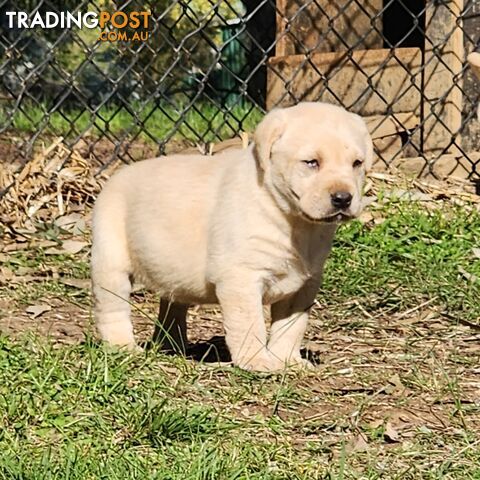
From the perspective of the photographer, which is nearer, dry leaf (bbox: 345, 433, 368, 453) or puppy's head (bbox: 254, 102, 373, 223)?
dry leaf (bbox: 345, 433, 368, 453)

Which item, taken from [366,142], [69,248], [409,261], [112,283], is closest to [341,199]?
[366,142]

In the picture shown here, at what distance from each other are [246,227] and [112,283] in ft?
1.98

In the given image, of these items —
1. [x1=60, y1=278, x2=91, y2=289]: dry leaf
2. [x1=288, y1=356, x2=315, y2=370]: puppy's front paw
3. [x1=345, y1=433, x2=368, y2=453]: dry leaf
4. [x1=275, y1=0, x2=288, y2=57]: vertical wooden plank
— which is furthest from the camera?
[x1=275, y1=0, x2=288, y2=57]: vertical wooden plank

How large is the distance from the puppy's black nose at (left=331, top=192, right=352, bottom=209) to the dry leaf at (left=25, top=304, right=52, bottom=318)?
5.62 feet

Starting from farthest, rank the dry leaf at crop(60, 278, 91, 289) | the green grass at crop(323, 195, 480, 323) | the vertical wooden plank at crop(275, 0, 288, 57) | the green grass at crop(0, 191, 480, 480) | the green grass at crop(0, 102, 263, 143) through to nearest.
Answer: the green grass at crop(0, 102, 263, 143) < the vertical wooden plank at crop(275, 0, 288, 57) < the dry leaf at crop(60, 278, 91, 289) < the green grass at crop(323, 195, 480, 323) < the green grass at crop(0, 191, 480, 480)

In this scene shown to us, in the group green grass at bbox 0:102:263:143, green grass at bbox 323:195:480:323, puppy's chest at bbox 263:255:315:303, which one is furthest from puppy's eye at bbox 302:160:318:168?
green grass at bbox 0:102:263:143

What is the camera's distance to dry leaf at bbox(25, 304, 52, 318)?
4.86 meters

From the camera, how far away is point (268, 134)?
384cm

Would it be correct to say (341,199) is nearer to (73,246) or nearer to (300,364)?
(300,364)

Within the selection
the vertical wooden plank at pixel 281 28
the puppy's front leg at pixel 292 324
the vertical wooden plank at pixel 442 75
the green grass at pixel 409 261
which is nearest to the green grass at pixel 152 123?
the vertical wooden plank at pixel 281 28

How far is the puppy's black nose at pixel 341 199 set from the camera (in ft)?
11.9

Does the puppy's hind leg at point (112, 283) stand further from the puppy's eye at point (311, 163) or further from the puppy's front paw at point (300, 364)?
the puppy's eye at point (311, 163)

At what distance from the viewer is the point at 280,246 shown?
3.91 meters

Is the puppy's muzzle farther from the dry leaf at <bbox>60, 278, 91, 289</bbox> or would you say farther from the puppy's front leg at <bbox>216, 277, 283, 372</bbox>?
the dry leaf at <bbox>60, 278, 91, 289</bbox>
